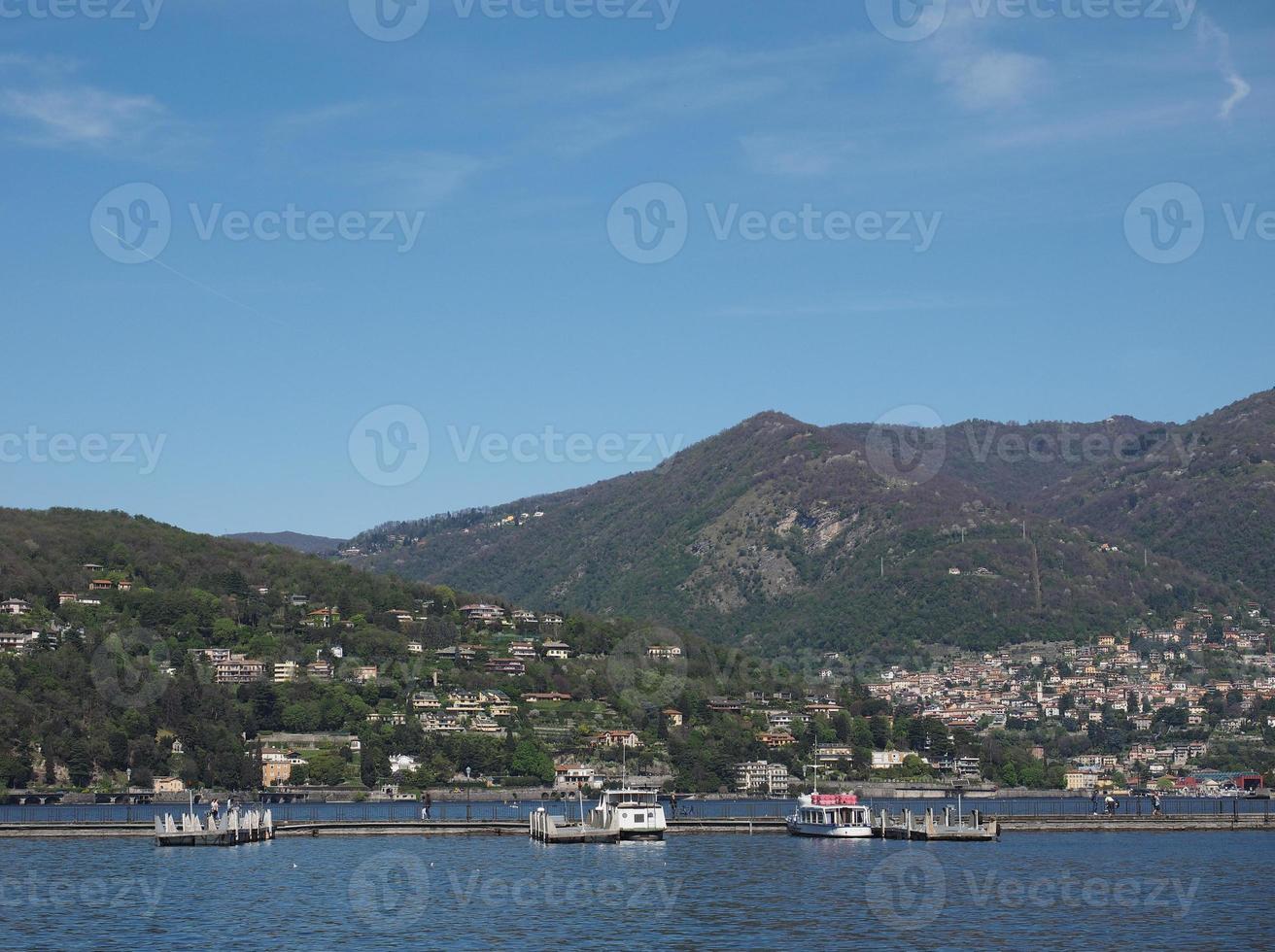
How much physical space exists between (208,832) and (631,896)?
3481 cm

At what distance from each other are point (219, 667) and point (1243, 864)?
395 ft

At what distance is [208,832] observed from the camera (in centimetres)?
9450

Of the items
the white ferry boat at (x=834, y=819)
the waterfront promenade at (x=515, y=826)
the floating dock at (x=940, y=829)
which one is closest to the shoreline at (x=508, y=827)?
the waterfront promenade at (x=515, y=826)

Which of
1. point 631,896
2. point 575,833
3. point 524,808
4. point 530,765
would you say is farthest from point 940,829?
point 530,765

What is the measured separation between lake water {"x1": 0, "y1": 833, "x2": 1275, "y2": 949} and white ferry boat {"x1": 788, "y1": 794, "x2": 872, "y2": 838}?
4731mm

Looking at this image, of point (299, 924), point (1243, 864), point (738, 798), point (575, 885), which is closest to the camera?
point (299, 924)

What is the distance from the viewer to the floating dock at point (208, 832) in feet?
308

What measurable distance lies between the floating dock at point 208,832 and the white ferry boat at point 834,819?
104ft

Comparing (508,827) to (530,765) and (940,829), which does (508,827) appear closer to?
(940,829)

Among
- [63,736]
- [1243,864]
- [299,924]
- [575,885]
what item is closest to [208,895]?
[299,924]

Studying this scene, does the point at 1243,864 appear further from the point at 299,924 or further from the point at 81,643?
the point at 81,643

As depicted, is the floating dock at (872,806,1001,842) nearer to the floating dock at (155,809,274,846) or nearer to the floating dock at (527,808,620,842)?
the floating dock at (527,808,620,842)

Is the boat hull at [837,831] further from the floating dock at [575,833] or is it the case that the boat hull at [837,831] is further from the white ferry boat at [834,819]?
the floating dock at [575,833]

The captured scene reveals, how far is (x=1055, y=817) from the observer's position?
114m
